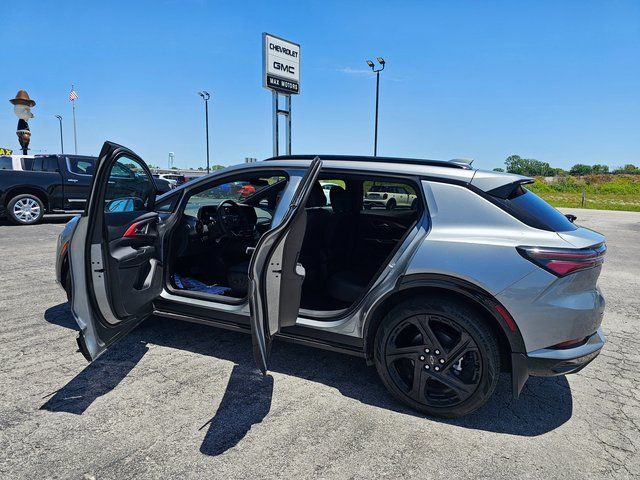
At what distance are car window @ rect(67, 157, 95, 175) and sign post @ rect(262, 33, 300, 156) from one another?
305 inches

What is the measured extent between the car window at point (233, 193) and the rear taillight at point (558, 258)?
1911 mm

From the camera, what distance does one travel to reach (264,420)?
245cm

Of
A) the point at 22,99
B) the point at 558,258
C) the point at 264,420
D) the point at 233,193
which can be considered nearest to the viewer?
the point at 558,258

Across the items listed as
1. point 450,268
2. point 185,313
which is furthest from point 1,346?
point 450,268

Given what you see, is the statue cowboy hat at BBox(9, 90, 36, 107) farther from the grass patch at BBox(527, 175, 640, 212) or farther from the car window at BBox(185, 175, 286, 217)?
the grass patch at BBox(527, 175, 640, 212)

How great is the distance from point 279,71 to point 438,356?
657 inches

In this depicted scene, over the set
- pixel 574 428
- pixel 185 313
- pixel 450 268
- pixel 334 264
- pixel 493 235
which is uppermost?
pixel 493 235

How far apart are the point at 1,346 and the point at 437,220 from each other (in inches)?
141

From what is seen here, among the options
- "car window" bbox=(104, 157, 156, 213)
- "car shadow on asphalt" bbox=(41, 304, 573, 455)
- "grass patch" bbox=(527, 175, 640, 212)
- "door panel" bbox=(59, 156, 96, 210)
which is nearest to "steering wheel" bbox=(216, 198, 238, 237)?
"car window" bbox=(104, 157, 156, 213)

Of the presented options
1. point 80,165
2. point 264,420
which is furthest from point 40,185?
point 264,420

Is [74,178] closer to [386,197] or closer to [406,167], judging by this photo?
[386,197]

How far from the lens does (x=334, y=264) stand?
379cm

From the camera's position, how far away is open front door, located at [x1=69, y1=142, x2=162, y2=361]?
2.52 metres

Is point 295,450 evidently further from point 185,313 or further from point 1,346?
point 1,346
